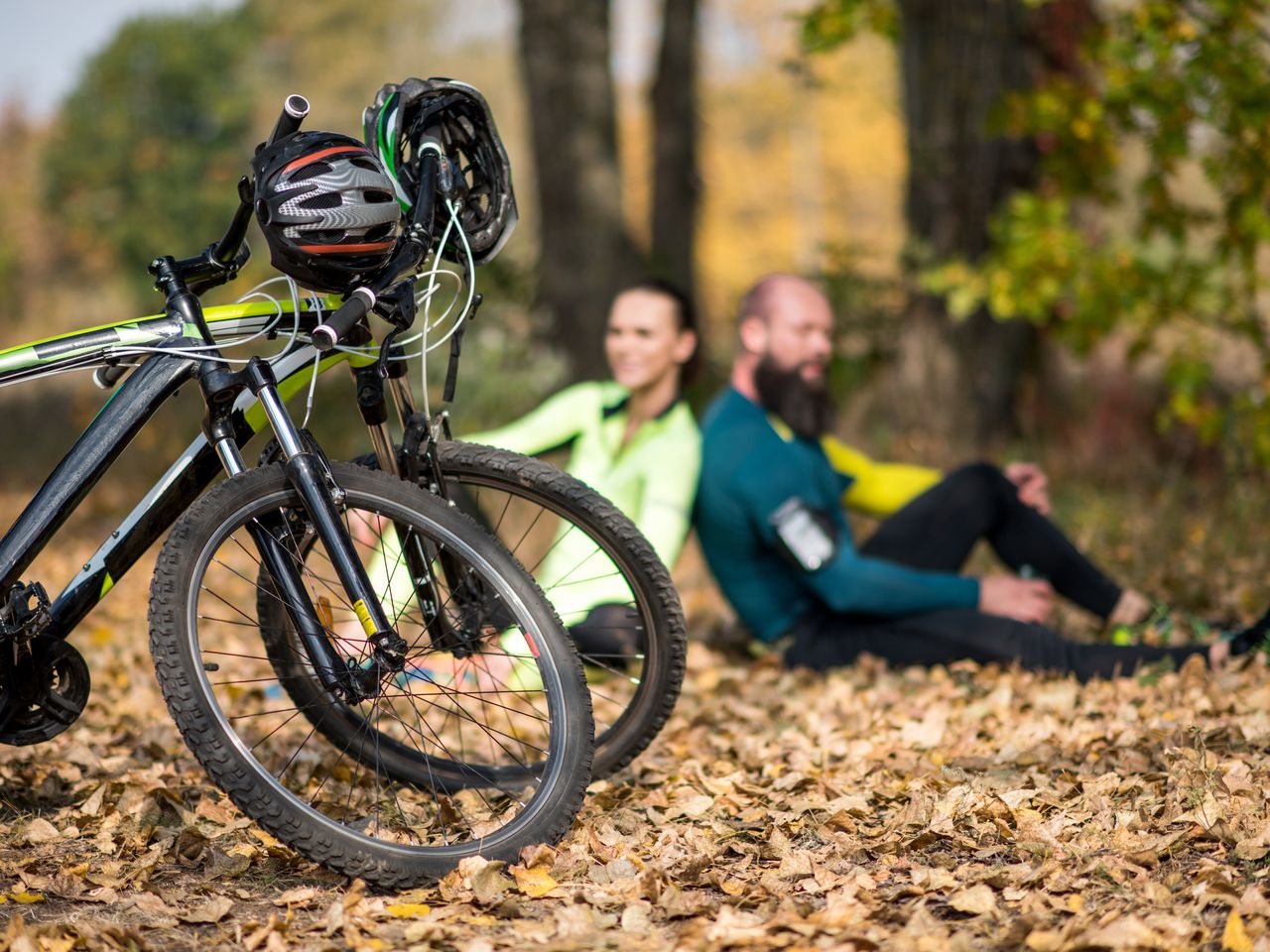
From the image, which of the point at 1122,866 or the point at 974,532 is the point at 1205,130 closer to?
the point at 974,532

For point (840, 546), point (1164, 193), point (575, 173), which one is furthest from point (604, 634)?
point (575, 173)

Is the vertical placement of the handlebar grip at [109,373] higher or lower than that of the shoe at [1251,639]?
higher

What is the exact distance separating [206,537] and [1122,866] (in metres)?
1.87

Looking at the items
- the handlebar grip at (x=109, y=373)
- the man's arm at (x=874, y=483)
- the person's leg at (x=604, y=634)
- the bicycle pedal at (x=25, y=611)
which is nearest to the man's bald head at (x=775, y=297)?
the man's arm at (x=874, y=483)

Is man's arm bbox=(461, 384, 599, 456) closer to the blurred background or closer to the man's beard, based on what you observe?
the man's beard

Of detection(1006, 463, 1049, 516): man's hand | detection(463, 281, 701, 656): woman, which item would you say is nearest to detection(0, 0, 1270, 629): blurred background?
detection(1006, 463, 1049, 516): man's hand

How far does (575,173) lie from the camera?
8.77 m

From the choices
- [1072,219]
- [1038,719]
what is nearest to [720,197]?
[1072,219]

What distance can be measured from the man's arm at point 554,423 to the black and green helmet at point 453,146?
1.39 metres

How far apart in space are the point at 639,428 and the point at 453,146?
1.66 m

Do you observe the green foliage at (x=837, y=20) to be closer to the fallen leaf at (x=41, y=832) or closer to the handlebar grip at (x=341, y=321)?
the handlebar grip at (x=341, y=321)

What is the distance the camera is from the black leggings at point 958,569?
14.1 ft

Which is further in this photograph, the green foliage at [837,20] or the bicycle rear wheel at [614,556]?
the green foliage at [837,20]

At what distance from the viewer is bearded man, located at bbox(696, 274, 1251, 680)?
4.28m
